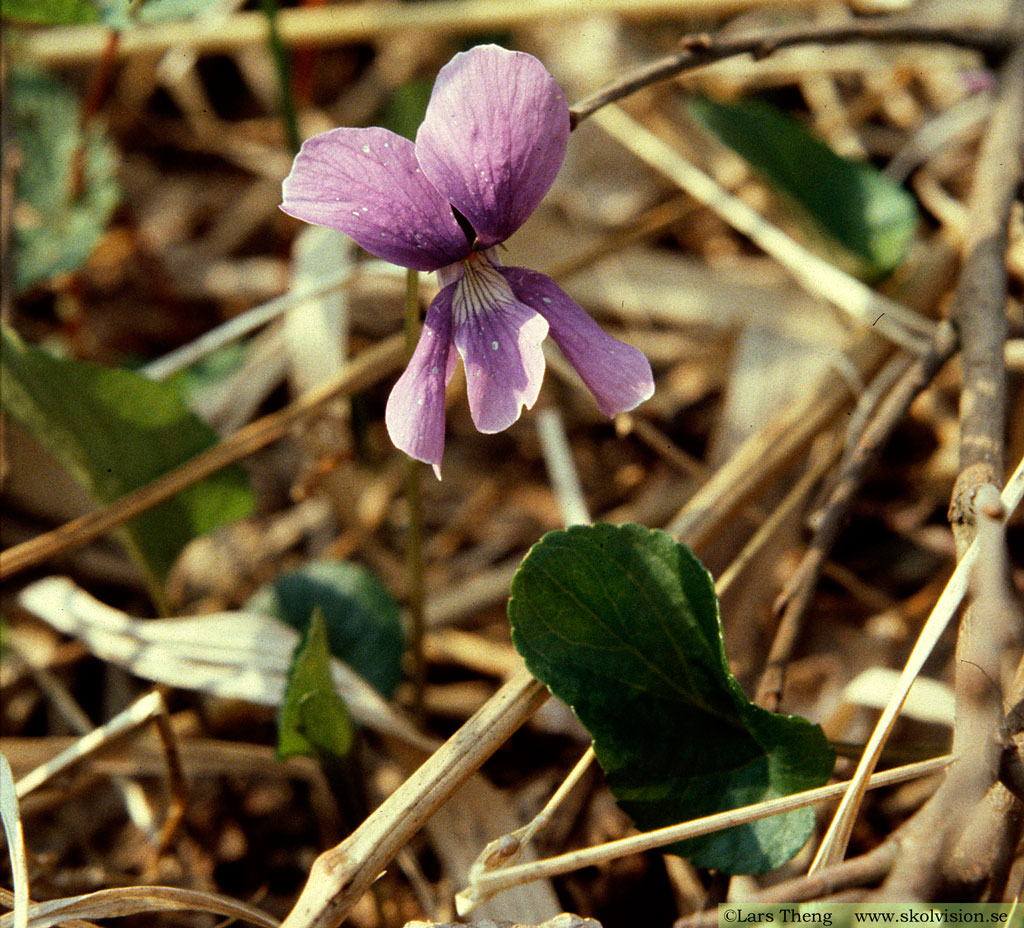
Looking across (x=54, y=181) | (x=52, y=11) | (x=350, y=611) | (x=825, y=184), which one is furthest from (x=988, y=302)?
(x=54, y=181)

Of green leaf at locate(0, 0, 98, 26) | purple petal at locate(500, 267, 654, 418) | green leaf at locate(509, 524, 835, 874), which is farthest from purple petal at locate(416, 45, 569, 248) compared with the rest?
green leaf at locate(0, 0, 98, 26)

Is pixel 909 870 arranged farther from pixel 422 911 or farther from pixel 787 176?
pixel 787 176

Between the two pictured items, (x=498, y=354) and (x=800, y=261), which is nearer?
(x=498, y=354)

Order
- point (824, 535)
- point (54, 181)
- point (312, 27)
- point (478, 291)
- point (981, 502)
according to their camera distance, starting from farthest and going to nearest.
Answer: point (312, 27), point (54, 181), point (824, 535), point (478, 291), point (981, 502)

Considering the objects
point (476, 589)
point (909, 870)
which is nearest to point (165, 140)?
point (476, 589)

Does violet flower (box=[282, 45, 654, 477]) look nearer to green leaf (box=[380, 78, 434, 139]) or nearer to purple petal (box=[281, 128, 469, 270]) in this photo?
purple petal (box=[281, 128, 469, 270])

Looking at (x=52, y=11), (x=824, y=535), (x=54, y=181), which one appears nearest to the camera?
(x=824, y=535)

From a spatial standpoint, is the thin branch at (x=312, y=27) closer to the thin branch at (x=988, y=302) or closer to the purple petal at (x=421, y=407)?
the thin branch at (x=988, y=302)

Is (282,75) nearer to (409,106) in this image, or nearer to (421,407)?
(409,106)
